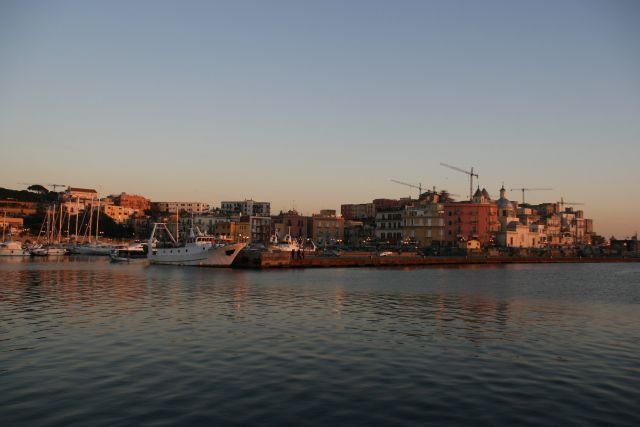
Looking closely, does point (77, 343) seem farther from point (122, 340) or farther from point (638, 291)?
point (638, 291)

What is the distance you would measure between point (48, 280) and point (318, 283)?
31969mm

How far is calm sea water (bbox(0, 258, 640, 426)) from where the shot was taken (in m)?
16.4

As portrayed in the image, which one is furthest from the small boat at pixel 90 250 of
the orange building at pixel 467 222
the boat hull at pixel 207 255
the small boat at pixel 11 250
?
the orange building at pixel 467 222

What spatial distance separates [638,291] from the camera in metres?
62.8

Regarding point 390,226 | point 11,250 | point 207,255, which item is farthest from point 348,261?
point 11,250

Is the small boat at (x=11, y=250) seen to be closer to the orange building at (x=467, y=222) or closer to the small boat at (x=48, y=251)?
the small boat at (x=48, y=251)

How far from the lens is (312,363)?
22641 mm

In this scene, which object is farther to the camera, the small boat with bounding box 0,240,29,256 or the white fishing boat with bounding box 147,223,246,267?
the small boat with bounding box 0,240,29,256

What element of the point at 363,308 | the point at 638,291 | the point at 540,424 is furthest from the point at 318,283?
the point at 540,424

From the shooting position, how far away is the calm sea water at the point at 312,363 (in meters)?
16.4

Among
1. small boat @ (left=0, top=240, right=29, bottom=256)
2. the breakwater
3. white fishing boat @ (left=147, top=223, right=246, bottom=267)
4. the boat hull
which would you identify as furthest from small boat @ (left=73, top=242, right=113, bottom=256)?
the breakwater

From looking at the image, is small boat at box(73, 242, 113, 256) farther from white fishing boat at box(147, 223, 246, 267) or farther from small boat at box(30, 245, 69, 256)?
white fishing boat at box(147, 223, 246, 267)

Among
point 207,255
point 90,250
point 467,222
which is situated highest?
point 467,222

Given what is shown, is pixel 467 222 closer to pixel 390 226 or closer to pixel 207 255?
pixel 390 226
